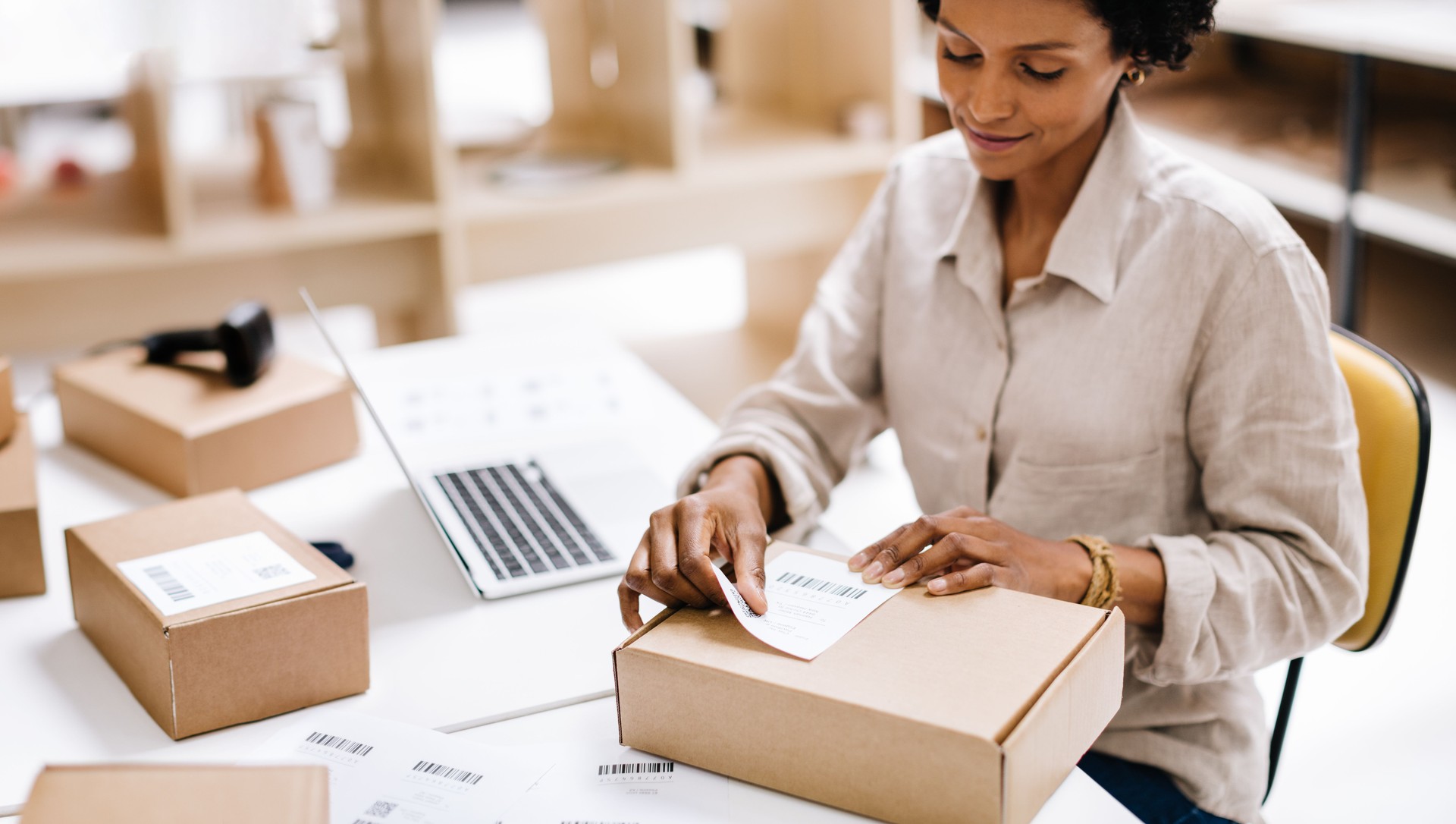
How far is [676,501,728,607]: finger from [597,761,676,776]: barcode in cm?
12

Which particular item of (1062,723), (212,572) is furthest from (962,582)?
(212,572)

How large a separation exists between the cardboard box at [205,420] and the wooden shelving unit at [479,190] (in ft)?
2.60

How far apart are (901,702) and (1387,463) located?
66cm

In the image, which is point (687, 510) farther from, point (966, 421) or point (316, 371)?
point (316, 371)

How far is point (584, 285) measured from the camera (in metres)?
4.76

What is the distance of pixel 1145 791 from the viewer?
125 centimetres

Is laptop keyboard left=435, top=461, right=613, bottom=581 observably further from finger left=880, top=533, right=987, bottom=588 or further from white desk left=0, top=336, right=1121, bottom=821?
finger left=880, top=533, right=987, bottom=588

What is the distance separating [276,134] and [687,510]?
1.68 m

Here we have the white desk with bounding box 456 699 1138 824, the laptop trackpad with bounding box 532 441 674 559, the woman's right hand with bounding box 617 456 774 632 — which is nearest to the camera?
the white desk with bounding box 456 699 1138 824

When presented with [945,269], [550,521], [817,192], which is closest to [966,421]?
[945,269]

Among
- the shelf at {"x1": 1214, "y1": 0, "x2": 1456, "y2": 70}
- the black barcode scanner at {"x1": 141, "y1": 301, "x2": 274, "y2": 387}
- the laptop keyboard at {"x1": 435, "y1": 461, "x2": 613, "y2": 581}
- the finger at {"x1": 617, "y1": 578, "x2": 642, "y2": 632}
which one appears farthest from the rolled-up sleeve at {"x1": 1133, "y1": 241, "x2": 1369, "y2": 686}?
the shelf at {"x1": 1214, "y1": 0, "x2": 1456, "y2": 70}

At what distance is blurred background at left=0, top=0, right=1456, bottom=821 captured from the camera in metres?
2.32

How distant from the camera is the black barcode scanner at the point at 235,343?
5.09ft

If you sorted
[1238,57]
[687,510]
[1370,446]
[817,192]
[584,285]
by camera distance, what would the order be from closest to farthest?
[687,510] < [1370,446] < [817,192] < [1238,57] < [584,285]
